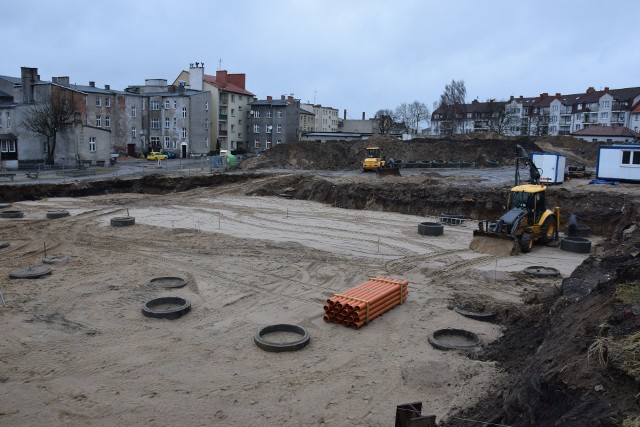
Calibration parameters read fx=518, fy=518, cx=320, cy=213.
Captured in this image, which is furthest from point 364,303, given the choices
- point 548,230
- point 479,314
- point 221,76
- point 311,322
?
point 221,76

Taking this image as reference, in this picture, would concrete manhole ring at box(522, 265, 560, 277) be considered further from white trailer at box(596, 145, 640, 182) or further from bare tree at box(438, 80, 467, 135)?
bare tree at box(438, 80, 467, 135)

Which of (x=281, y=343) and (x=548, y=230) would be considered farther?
(x=548, y=230)

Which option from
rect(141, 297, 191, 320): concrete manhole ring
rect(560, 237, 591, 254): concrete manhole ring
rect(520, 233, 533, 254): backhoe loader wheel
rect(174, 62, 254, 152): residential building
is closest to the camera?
rect(141, 297, 191, 320): concrete manhole ring

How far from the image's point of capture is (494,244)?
17547mm

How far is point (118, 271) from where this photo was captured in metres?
15.4

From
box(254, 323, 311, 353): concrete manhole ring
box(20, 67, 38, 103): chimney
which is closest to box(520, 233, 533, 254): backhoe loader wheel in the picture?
box(254, 323, 311, 353): concrete manhole ring

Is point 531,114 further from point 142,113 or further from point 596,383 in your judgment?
point 596,383

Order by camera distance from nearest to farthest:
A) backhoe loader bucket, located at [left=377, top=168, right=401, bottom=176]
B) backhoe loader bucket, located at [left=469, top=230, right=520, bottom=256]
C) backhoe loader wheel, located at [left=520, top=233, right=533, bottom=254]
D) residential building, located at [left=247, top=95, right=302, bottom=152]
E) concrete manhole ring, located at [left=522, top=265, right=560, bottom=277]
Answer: concrete manhole ring, located at [left=522, top=265, right=560, bottom=277] < backhoe loader bucket, located at [left=469, top=230, right=520, bottom=256] < backhoe loader wheel, located at [left=520, top=233, right=533, bottom=254] < backhoe loader bucket, located at [left=377, top=168, right=401, bottom=176] < residential building, located at [left=247, top=95, right=302, bottom=152]

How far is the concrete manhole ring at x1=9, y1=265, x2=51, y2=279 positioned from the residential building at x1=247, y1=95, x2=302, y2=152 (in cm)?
5745

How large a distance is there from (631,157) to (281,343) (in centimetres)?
2685

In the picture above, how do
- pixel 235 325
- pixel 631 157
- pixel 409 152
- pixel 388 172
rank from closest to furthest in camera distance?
pixel 235 325 → pixel 631 157 → pixel 388 172 → pixel 409 152

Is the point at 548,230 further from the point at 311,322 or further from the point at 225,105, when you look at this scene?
the point at 225,105

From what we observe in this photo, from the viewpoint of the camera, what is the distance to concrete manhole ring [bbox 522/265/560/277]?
576 inches

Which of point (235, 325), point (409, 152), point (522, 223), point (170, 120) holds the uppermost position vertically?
point (170, 120)
